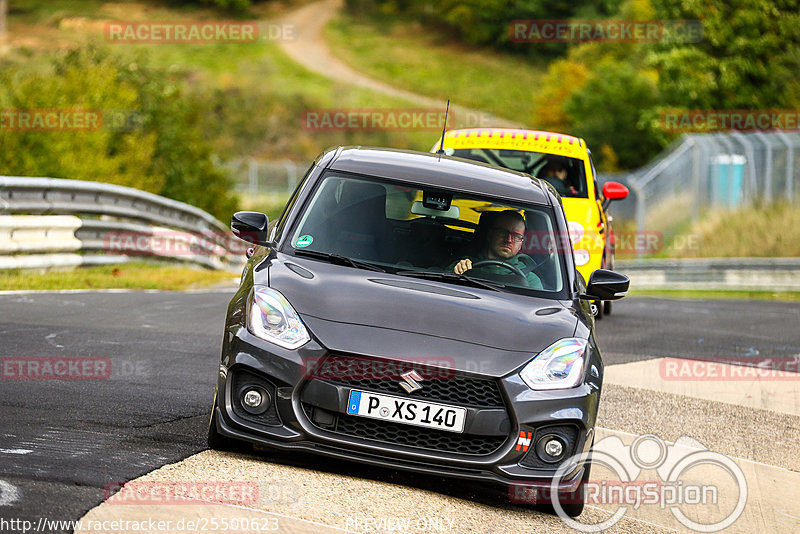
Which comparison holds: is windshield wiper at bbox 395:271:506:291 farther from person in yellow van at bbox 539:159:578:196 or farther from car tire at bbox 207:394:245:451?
person in yellow van at bbox 539:159:578:196

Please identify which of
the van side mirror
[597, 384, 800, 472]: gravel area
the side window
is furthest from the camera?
the van side mirror

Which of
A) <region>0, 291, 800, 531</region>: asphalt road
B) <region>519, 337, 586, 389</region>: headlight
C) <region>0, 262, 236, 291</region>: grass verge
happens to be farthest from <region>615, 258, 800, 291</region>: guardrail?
<region>519, 337, 586, 389</region>: headlight

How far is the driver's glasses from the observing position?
22.9ft

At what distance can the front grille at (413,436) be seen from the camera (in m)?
5.82

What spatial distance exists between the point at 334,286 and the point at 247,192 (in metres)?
43.5

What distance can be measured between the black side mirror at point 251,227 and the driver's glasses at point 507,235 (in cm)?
129

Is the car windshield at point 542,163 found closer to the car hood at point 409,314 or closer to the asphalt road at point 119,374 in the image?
the asphalt road at point 119,374

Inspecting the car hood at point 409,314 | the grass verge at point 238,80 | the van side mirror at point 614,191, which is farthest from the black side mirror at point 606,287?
the grass verge at point 238,80

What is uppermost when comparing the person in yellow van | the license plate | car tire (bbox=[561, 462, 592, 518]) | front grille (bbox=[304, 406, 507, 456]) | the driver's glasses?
the driver's glasses

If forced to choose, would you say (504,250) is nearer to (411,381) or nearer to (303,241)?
(303,241)

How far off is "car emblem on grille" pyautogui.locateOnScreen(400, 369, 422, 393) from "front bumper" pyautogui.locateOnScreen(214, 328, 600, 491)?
0.11ft

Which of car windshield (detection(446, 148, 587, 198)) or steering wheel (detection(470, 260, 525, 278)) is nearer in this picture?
steering wheel (detection(470, 260, 525, 278))

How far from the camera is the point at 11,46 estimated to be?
8588 centimetres

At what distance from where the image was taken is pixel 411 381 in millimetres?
5762
